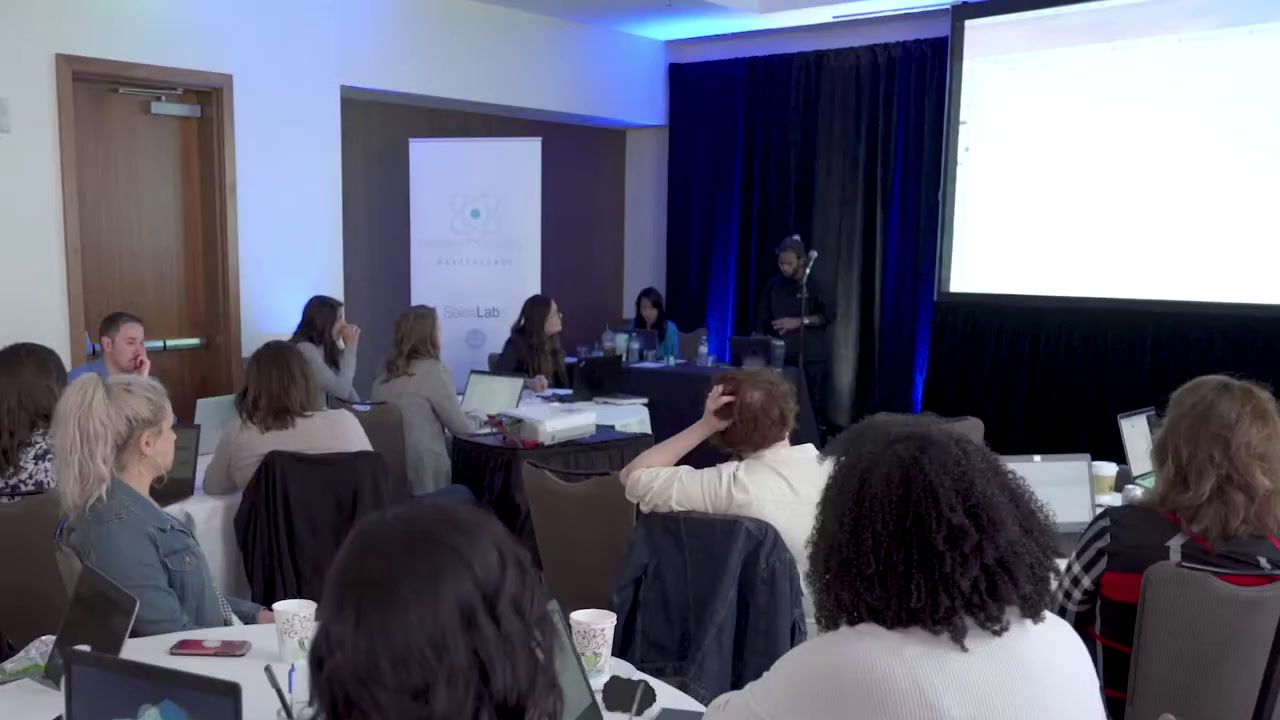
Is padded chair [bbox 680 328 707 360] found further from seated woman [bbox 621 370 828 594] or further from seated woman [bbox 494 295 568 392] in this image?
seated woman [bbox 621 370 828 594]

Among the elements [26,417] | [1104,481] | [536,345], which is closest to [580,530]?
[26,417]

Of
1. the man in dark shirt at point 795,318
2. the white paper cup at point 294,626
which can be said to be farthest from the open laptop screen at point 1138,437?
the man in dark shirt at point 795,318

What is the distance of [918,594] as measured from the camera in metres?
1.30

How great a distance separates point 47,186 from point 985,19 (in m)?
5.13

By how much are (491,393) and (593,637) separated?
3.35 m

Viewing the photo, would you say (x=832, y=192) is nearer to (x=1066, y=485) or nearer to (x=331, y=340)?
(x=331, y=340)

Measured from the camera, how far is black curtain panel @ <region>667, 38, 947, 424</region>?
7.43 m

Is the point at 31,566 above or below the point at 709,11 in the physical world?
below

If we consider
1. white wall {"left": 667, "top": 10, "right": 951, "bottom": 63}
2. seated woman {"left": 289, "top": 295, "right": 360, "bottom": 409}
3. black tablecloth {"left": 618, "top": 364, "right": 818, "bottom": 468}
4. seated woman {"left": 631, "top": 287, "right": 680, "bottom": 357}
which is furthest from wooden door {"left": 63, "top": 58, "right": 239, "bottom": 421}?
white wall {"left": 667, "top": 10, "right": 951, "bottom": 63}

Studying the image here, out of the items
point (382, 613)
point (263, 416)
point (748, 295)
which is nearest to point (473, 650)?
point (382, 613)

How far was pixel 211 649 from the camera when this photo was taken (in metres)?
1.96

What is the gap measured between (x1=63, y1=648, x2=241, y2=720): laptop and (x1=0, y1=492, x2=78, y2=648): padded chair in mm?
1340

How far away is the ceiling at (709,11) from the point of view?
23.3ft

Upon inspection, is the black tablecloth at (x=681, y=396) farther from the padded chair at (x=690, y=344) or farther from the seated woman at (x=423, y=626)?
the seated woman at (x=423, y=626)
